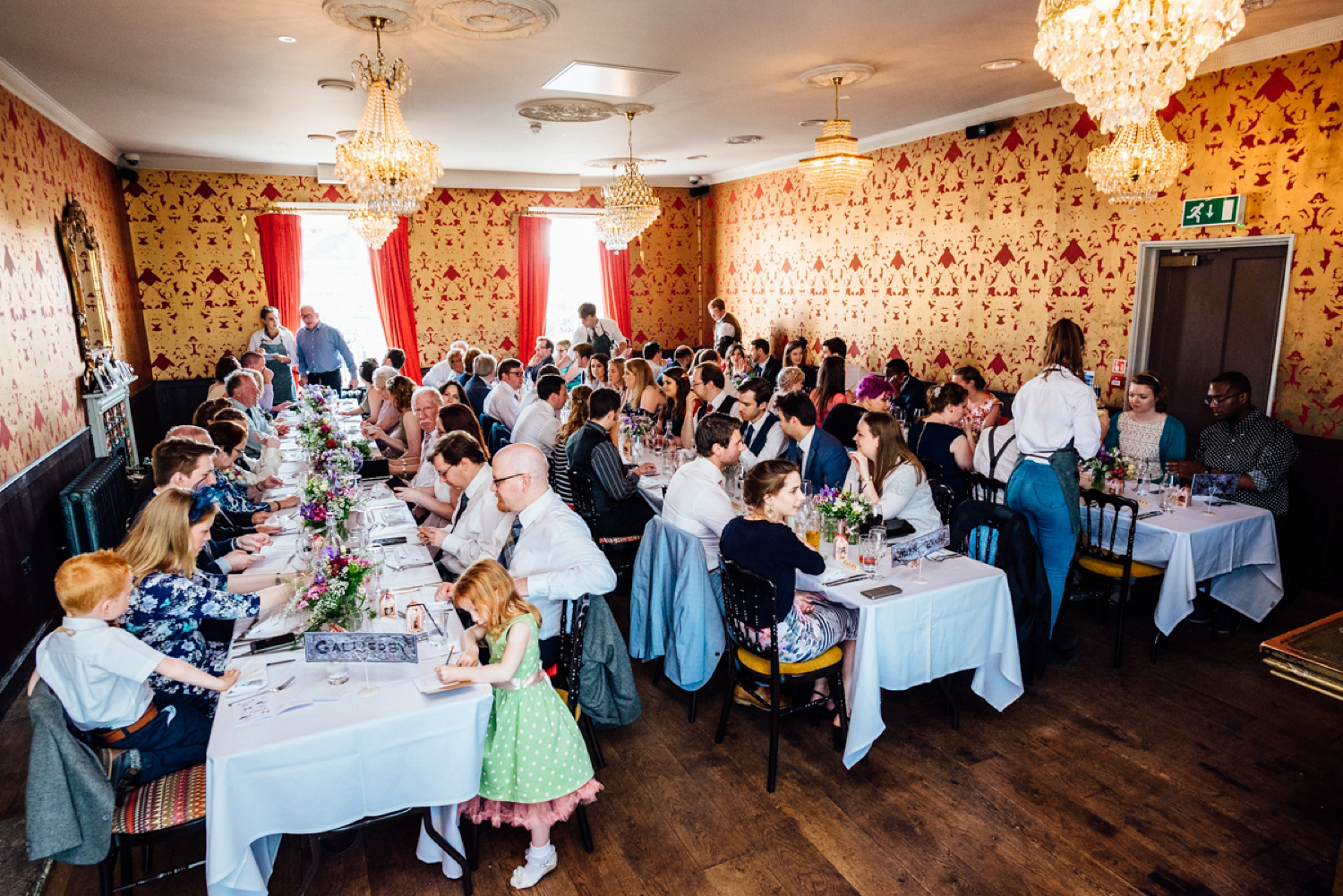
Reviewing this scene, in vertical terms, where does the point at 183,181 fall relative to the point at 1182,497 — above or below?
above

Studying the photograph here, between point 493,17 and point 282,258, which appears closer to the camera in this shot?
point 493,17

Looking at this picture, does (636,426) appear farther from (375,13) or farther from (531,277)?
(531,277)

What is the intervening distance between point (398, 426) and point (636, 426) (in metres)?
2.24

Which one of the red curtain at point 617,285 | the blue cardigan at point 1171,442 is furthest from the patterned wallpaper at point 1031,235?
the red curtain at point 617,285

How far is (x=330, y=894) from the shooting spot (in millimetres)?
2826

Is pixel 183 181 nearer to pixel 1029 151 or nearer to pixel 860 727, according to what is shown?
pixel 1029 151

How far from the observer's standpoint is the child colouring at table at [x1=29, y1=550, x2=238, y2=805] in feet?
7.48

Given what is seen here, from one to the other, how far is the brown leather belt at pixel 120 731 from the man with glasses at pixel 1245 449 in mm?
5662

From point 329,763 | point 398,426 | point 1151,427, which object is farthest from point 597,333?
point 329,763

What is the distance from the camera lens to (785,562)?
3191 mm

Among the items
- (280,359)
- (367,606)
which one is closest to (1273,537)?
(367,606)

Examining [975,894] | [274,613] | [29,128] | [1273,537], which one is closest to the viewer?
[975,894]

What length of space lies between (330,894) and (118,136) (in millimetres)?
8910

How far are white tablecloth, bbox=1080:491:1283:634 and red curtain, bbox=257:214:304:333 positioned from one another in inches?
417
